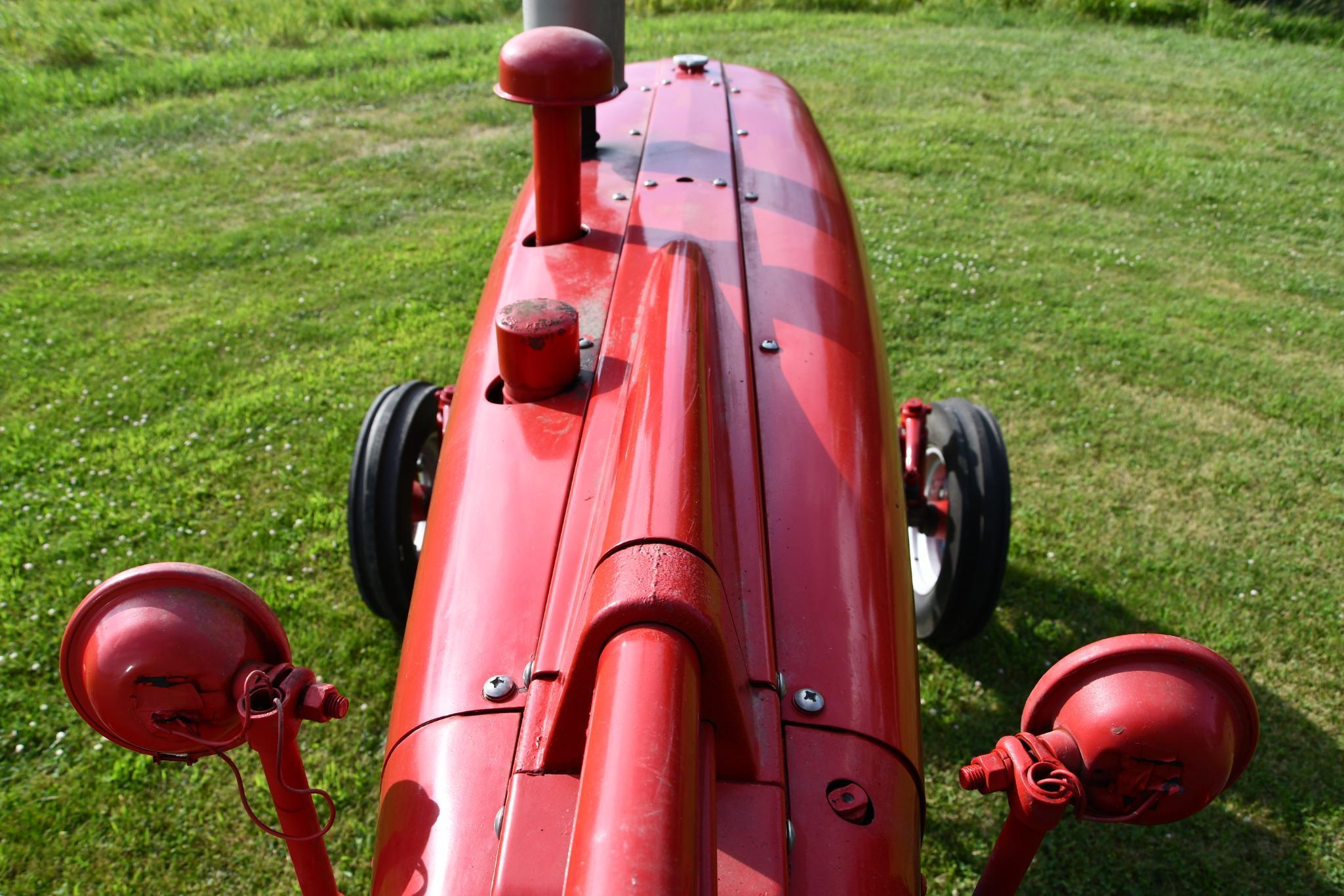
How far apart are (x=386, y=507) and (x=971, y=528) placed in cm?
175

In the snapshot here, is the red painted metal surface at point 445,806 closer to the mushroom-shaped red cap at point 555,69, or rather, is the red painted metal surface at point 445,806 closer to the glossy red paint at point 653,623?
the glossy red paint at point 653,623

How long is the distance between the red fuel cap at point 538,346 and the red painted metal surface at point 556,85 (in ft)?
1.99

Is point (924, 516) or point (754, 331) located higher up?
point (754, 331)

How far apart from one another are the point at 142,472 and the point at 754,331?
2.84 meters

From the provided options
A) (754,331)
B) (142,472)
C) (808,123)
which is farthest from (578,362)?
(142,472)

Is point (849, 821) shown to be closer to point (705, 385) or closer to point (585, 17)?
point (705, 385)

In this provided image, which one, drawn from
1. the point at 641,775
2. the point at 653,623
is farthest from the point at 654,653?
the point at 641,775

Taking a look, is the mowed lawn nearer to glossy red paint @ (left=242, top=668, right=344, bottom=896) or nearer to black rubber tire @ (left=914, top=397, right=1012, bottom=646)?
black rubber tire @ (left=914, top=397, right=1012, bottom=646)

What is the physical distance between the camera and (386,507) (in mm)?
2846

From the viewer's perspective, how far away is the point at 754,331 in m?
2.40

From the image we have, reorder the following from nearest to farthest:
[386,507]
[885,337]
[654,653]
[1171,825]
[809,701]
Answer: [654,653]
[809,701]
[1171,825]
[386,507]
[885,337]

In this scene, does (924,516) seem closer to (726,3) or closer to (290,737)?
(290,737)

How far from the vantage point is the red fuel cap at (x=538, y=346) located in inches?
80.0

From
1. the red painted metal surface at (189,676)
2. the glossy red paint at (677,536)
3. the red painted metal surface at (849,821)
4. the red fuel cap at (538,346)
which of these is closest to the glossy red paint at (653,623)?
the glossy red paint at (677,536)
